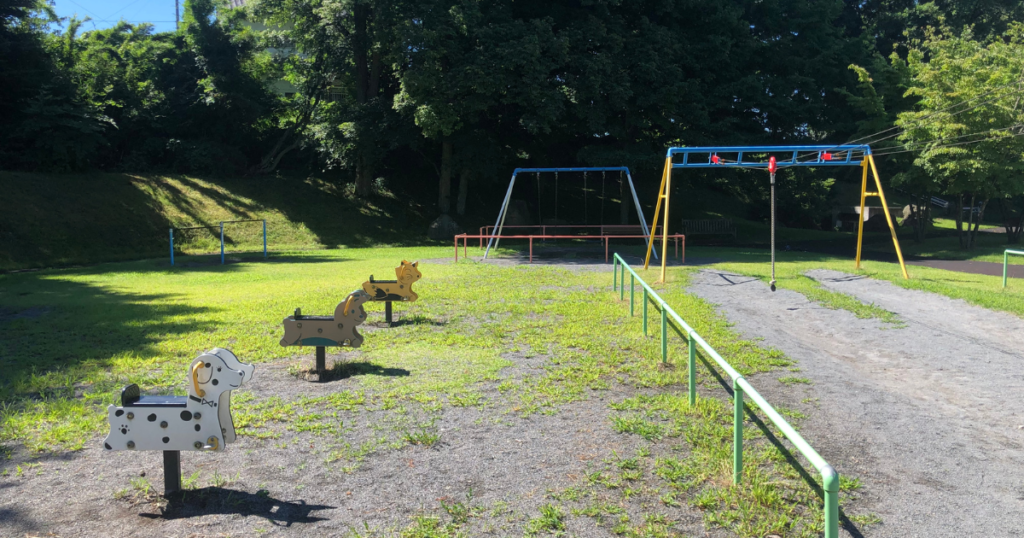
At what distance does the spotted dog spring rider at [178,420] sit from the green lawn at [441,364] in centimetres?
96

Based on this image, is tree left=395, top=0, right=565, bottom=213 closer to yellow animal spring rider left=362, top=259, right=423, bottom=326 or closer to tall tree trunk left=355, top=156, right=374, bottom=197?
tall tree trunk left=355, top=156, right=374, bottom=197

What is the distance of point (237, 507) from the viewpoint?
4.16 meters

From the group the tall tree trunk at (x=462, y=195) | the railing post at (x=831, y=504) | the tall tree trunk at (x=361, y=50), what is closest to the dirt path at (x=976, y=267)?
the tall tree trunk at (x=462, y=195)

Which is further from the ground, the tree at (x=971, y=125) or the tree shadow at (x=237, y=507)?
the tree at (x=971, y=125)

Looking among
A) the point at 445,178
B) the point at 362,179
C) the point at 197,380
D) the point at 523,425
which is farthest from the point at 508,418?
the point at 362,179

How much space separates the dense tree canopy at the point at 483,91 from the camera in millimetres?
24297

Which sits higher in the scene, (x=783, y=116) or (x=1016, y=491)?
(x=783, y=116)

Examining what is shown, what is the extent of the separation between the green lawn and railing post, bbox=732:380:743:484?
0.34 feet

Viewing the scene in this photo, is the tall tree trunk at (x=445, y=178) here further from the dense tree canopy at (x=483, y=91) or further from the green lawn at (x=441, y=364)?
the green lawn at (x=441, y=364)

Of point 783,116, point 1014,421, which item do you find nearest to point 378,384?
point 1014,421

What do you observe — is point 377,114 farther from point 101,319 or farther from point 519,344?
point 519,344

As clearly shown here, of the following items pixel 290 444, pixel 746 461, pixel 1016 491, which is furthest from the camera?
pixel 290 444

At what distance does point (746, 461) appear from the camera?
4758 millimetres

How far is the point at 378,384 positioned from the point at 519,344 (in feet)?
7.55
